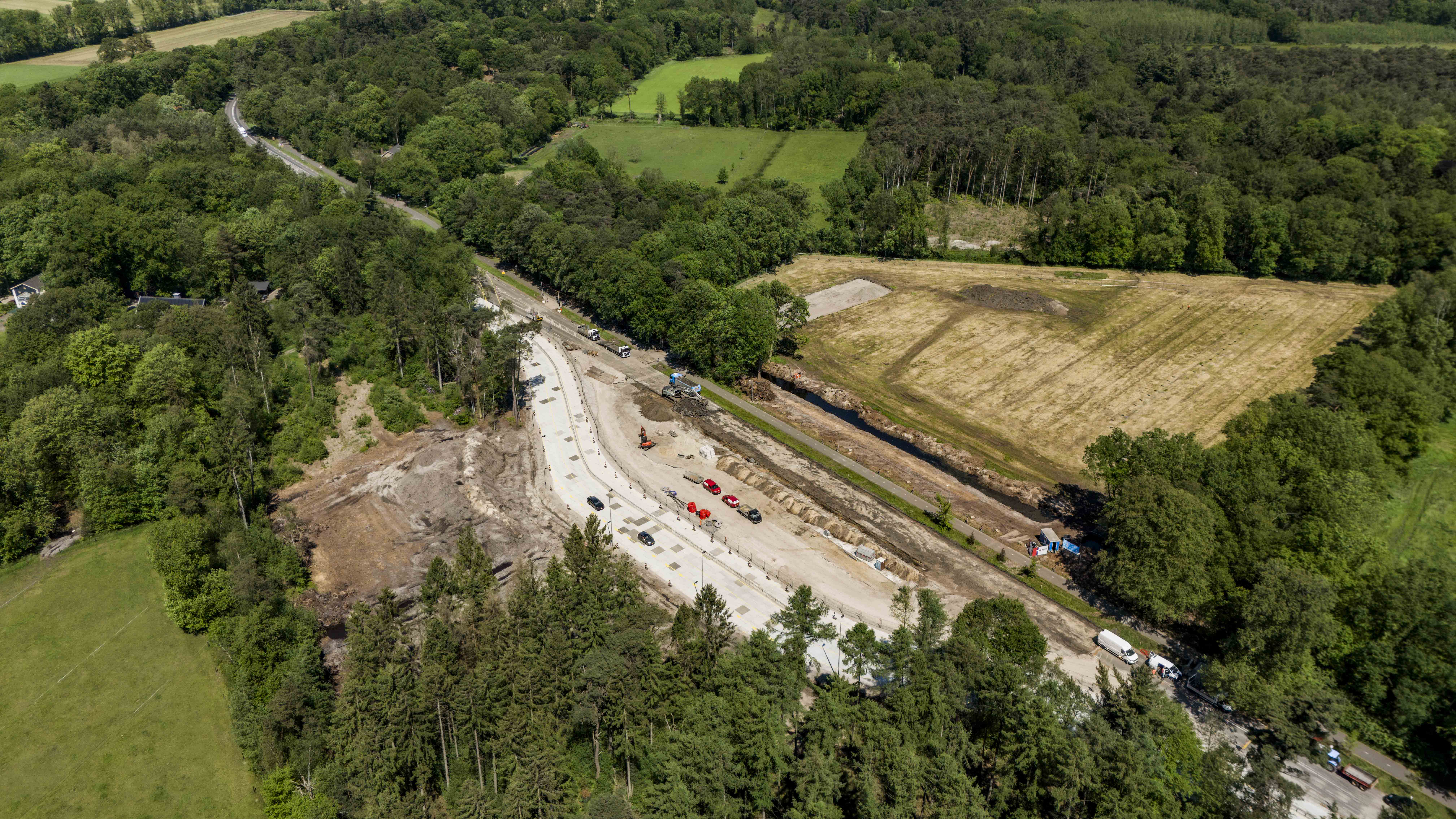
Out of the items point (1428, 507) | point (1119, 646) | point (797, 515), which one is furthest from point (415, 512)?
point (1428, 507)

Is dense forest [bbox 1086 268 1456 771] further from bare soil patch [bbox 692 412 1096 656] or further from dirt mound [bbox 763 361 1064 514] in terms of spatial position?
dirt mound [bbox 763 361 1064 514]

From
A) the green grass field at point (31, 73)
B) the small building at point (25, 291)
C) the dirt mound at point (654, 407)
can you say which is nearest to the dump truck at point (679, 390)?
the dirt mound at point (654, 407)

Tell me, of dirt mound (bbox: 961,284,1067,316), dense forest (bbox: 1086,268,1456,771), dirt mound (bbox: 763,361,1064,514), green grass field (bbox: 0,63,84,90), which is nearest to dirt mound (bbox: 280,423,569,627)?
dirt mound (bbox: 763,361,1064,514)

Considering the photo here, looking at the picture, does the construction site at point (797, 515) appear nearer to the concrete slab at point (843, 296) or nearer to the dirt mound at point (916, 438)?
the dirt mound at point (916, 438)

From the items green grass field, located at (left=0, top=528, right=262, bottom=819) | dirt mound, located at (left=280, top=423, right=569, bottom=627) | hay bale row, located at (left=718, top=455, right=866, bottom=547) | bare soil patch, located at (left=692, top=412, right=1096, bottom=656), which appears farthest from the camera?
hay bale row, located at (left=718, top=455, right=866, bottom=547)

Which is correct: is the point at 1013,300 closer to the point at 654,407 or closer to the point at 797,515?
the point at 654,407

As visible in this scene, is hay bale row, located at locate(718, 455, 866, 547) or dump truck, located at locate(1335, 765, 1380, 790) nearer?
dump truck, located at locate(1335, 765, 1380, 790)
